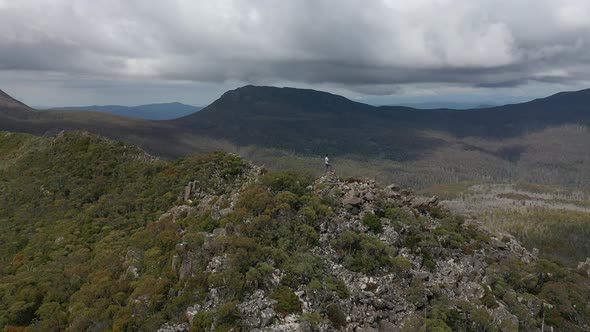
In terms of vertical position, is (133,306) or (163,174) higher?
(163,174)

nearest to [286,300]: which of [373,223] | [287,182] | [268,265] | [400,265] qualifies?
[268,265]

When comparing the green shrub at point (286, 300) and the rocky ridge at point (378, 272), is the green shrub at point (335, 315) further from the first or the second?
the green shrub at point (286, 300)

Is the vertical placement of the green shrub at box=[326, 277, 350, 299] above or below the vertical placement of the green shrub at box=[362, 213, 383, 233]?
below

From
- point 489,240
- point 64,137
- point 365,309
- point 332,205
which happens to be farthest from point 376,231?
point 64,137

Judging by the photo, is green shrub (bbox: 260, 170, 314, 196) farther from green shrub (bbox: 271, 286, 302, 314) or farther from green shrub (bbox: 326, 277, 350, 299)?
green shrub (bbox: 271, 286, 302, 314)

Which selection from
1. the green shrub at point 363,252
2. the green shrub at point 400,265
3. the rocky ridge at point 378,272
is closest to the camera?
the rocky ridge at point 378,272

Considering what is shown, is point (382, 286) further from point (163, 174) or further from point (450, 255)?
point (163, 174)

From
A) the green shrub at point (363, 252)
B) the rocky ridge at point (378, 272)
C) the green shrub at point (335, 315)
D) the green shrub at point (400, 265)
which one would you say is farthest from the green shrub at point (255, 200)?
the green shrub at point (400, 265)

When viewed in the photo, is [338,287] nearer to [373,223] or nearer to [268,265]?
[268,265]

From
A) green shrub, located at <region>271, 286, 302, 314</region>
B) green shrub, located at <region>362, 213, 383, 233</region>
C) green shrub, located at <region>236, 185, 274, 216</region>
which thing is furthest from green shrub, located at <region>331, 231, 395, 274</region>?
green shrub, located at <region>236, 185, 274, 216</region>
